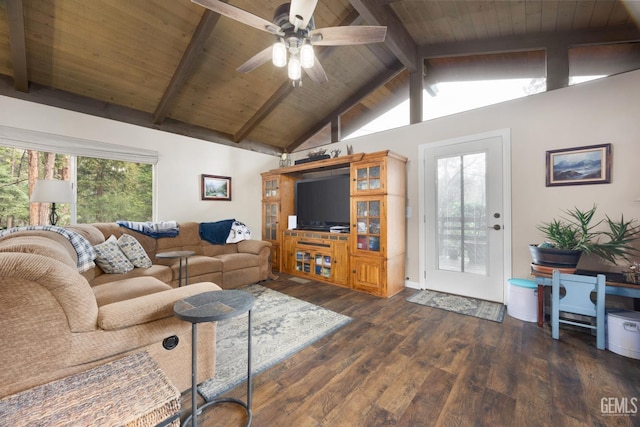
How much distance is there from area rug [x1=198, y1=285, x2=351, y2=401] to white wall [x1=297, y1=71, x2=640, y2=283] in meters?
2.39

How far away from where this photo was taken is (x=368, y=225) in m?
3.50

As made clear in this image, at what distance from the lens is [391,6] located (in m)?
2.88

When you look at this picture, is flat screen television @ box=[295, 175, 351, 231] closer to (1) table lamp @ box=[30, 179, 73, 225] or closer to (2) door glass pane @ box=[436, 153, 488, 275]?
(2) door glass pane @ box=[436, 153, 488, 275]

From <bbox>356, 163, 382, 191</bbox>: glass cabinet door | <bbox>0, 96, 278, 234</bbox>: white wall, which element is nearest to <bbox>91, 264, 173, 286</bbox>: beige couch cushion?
<bbox>0, 96, 278, 234</bbox>: white wall

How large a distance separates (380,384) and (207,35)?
12.2 feet

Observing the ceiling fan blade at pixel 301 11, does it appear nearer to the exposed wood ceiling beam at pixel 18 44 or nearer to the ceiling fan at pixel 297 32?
the ceiling fan at pixel 297 32

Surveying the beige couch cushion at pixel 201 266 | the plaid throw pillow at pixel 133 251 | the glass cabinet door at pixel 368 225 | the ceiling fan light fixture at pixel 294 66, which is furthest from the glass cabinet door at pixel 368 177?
the plaid throw pillow at pixel 133 251

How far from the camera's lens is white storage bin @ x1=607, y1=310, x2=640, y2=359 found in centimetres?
190

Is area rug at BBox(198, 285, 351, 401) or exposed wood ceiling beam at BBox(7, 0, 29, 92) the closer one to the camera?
area rug at BBox(198, 285, 351, 401)

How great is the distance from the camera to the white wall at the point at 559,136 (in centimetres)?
235

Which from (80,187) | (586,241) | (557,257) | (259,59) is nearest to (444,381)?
(557,257)

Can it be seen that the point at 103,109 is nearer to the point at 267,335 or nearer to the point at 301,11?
the point at 301,11

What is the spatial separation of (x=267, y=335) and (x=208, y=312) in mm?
1240

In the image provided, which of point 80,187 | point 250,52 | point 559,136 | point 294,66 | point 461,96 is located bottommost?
point 80,187
